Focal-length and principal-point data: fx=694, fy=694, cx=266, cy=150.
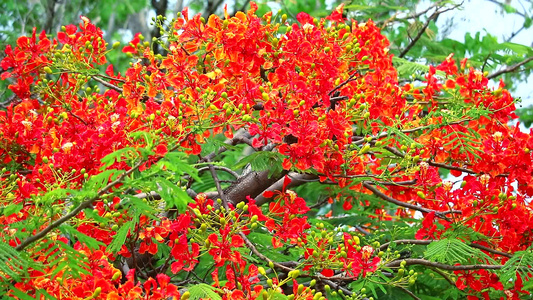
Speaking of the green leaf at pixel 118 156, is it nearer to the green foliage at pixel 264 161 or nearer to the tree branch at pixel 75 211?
the tree branch at pixel 75 211

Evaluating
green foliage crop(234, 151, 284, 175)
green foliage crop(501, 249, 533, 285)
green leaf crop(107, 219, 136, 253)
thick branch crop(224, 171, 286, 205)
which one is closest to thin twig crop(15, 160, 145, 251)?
green leaf crop(107, 219, 136, 253)

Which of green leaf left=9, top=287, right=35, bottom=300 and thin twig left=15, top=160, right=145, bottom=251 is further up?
thin twig left=15, top=160, right=145, bottom=251

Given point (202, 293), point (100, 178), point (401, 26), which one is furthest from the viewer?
point (401, 26)

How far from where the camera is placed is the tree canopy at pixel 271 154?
2.83 metres

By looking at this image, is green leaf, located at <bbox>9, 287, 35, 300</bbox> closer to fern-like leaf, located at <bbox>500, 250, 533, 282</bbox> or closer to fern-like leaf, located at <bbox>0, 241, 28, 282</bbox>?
fern-like leaf, located at <bbox>0, 241, 28, 282</bbox>

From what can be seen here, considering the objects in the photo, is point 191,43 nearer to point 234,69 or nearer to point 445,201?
point 234,69

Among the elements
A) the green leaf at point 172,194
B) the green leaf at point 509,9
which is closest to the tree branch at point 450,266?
the green leaf at point 172,194

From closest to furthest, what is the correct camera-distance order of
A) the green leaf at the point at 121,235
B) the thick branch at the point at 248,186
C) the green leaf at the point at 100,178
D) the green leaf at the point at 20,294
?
the green leaf at the point at 100,178
the green leaf at the point at 20,294
the green leaf at the point at 121,235
the thick branch at the point at 248,186

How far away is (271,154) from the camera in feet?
10.6

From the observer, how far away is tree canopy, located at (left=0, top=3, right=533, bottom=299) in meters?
Answer: 2.83

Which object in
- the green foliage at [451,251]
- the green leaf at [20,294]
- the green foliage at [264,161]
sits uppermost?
the green leaf at [20,294]

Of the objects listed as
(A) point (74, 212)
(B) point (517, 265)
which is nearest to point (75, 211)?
(A) point (74, 212)

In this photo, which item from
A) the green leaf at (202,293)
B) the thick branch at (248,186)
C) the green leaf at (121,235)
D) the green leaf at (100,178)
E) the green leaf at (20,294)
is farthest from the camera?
the thick branch at (248,186)

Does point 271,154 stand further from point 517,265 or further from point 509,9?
point 509,9
